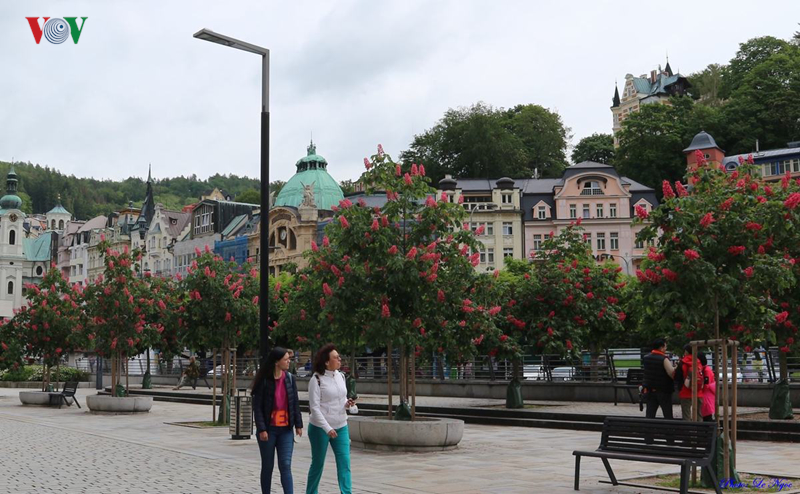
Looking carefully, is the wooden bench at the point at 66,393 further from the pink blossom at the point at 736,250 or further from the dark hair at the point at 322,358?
the pink blossom at the point at 736,250

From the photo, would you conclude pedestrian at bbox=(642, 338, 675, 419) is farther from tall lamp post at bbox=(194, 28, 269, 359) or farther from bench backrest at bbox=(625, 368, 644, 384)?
bench backrest at bbox=(625, 368, 644, 384)

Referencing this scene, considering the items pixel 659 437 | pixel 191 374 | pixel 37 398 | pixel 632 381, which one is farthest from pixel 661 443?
pixel 191 374

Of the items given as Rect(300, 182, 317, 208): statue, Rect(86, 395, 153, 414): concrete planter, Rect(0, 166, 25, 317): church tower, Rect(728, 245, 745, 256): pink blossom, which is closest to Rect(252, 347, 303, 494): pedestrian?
Rect(728, 245, 745, 256): pink blossom

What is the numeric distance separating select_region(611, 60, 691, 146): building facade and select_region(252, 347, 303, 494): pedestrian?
134m

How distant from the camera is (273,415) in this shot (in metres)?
10.1

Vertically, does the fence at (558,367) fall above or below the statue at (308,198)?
below

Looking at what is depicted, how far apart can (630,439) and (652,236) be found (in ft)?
8.69

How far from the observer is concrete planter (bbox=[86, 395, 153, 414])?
28000mm

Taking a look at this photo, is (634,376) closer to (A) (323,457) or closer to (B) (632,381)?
(B) (632,381)

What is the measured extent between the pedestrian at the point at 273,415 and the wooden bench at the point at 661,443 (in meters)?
3.51

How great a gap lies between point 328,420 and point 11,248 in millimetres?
133512

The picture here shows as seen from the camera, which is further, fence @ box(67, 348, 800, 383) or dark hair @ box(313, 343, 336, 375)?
fence @ box(67, 348, 800, 383)

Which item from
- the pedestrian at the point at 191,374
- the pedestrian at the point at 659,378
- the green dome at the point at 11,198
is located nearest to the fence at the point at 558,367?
the pedestrian at the point at 191,374

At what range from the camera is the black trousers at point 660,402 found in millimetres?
16562
